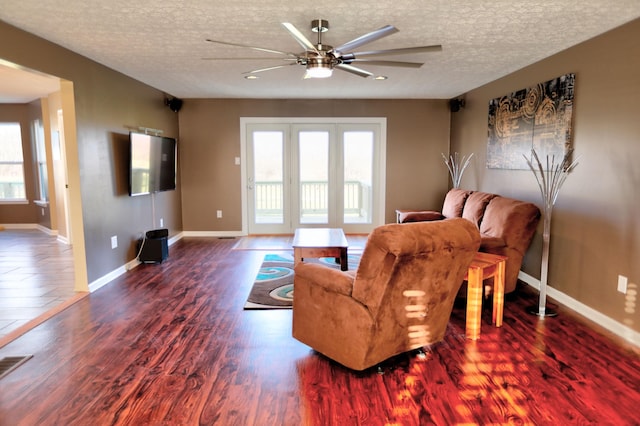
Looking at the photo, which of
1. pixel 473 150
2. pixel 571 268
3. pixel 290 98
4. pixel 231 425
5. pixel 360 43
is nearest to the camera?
pixel 231 425

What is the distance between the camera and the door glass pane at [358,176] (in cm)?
669

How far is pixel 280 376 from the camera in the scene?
2.37 m

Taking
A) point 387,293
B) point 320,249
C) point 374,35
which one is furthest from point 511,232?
point 374,35

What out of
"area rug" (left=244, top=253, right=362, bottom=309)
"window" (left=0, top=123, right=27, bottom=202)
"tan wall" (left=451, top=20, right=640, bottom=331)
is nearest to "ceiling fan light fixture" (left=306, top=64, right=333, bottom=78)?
"area rug" (left=244, top=253, right=362, bottom=309)

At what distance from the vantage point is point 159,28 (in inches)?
118

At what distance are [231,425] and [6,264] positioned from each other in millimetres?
4642

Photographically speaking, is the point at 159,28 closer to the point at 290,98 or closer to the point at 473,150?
the point at 290,98

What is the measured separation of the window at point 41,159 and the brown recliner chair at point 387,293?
6940 millimetres

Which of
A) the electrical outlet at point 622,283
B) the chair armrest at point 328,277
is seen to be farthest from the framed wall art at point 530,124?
the chair armrest at point 328,277

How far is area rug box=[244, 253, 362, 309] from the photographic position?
11.7 feet

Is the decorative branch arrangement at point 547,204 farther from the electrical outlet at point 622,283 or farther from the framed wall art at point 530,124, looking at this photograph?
the electrical outlet at point 622,283

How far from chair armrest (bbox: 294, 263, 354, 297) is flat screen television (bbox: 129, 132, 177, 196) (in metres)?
2.99

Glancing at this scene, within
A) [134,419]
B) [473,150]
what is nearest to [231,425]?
[134,419]

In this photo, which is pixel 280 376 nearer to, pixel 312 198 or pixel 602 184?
pixel 602 184
